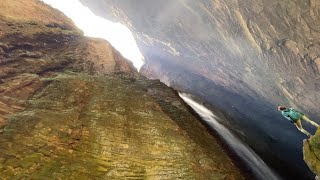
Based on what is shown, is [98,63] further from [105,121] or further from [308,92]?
[308,92]

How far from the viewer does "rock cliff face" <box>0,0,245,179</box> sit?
43.0 feet

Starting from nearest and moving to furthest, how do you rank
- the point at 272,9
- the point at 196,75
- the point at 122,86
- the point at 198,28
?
the point at 122,86 < the point at 272,9 < the point at 198,28 < the point at 196,75

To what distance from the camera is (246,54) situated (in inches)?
1699

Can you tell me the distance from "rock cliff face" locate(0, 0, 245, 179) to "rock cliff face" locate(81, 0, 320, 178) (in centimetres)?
1348

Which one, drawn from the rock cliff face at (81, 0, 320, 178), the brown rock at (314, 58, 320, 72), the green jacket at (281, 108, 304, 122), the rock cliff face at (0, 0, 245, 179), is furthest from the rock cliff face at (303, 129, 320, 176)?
the brown rock at (314, 58, 320, 72)

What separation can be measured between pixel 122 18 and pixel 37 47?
1493 inches

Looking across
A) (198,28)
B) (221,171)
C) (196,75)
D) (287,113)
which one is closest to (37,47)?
(221,171)

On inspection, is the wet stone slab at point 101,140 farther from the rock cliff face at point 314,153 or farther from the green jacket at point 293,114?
the green jacket at point 293,114

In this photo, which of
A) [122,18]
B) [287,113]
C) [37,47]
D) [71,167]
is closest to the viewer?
[71,167]

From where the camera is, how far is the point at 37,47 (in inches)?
968

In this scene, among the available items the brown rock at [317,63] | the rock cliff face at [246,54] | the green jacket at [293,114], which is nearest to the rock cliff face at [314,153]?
the green jacket at [293,114]

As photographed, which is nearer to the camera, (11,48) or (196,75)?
(11,48)

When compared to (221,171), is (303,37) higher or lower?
higher

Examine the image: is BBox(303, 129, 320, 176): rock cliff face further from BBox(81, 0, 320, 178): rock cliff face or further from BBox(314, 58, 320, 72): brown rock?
BBox(314, 58, 320, 72): brown rock
